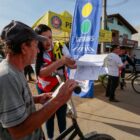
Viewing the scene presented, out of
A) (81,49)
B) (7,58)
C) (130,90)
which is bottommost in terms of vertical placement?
(130,90)

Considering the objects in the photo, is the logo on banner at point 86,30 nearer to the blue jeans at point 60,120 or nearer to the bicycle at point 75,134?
the blue jeans at point 60,120

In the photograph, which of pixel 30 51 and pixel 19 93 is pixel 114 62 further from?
pixel 19 93

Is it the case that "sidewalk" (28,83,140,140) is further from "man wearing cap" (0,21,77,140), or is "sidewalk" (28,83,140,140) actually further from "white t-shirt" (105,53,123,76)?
"man wearing cap" (0,21,77,140)

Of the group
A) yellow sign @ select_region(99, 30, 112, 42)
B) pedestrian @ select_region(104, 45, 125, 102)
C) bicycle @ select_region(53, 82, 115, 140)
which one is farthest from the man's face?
yellow sign @ select_region(99, 30, 112, 42)

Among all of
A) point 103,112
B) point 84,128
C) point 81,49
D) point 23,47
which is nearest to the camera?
point 23,47

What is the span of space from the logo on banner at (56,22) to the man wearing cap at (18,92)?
7894 mm

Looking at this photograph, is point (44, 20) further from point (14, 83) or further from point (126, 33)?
point (126, 33)

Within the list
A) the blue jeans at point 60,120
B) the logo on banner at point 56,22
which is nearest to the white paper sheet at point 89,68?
the blue jeans at point 60,120

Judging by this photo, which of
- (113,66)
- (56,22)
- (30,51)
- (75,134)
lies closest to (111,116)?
(113,66)

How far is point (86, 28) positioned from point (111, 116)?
2645 millimetres

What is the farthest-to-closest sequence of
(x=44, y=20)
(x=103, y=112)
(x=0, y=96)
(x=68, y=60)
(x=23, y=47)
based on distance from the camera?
1. (x=44, y=20)
2. (x=103, y=112)
3. (x=68, y=60)
4. (x=23, y=47)
5. (x=0, y=96)

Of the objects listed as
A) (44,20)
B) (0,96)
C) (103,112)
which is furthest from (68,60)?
(44,20)

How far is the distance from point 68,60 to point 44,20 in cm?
704

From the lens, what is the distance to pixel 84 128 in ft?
17.6
